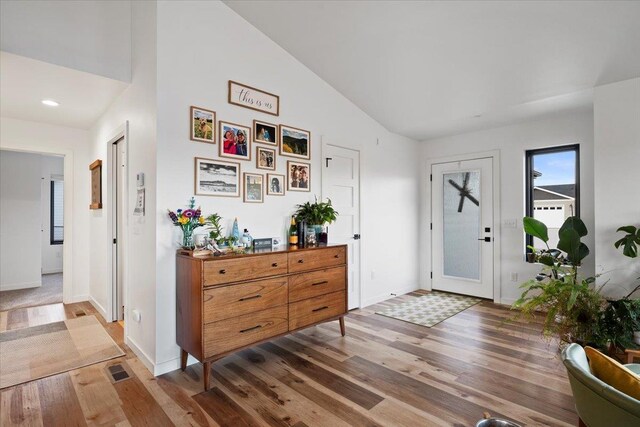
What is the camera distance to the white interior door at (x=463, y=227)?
4.88m

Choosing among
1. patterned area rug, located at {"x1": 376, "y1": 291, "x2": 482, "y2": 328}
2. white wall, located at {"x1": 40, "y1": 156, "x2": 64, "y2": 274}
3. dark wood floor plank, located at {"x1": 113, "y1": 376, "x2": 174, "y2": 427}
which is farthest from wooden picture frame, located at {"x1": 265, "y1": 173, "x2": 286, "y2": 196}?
white wall, located at {"x1": 40, "y1": 156, "x2": 64, "y2": 274}

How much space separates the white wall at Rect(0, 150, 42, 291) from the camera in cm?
538

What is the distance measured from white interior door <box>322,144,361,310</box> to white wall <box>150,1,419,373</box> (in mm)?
110

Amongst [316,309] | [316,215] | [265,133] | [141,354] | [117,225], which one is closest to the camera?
[141,354]

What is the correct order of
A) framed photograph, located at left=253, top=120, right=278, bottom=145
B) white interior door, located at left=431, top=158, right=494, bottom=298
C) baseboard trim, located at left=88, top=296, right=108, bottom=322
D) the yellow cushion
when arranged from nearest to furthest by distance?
the yellow cushion, framed photograph, located at left=253, top=120, right=278, bottom=145, baseboard trim, located at left=88, top=296, right=108, bottom=322, white interior door, located at left=431, top=158, right=494, bottom=298

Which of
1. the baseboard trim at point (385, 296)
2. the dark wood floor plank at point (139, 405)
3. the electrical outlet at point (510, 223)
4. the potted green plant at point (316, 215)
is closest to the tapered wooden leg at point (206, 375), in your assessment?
the dark wood floor plank at point (139, 405)

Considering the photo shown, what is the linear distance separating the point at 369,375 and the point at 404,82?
3106 millimetres

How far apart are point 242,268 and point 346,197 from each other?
6.80 feet

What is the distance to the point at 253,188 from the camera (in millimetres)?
3254

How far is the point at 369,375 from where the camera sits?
262cm

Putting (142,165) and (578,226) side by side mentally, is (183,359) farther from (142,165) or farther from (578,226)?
(578,226)

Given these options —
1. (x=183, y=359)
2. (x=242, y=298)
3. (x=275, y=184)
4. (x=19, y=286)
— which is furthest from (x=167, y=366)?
(x=19, y=286)

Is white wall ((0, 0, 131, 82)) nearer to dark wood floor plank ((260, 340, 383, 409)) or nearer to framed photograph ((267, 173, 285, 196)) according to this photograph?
framed photograph ((267, 173, 285, 196))

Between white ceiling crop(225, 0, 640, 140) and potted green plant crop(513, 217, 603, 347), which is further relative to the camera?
potted green plant crop(513, 217, 603, 347)
